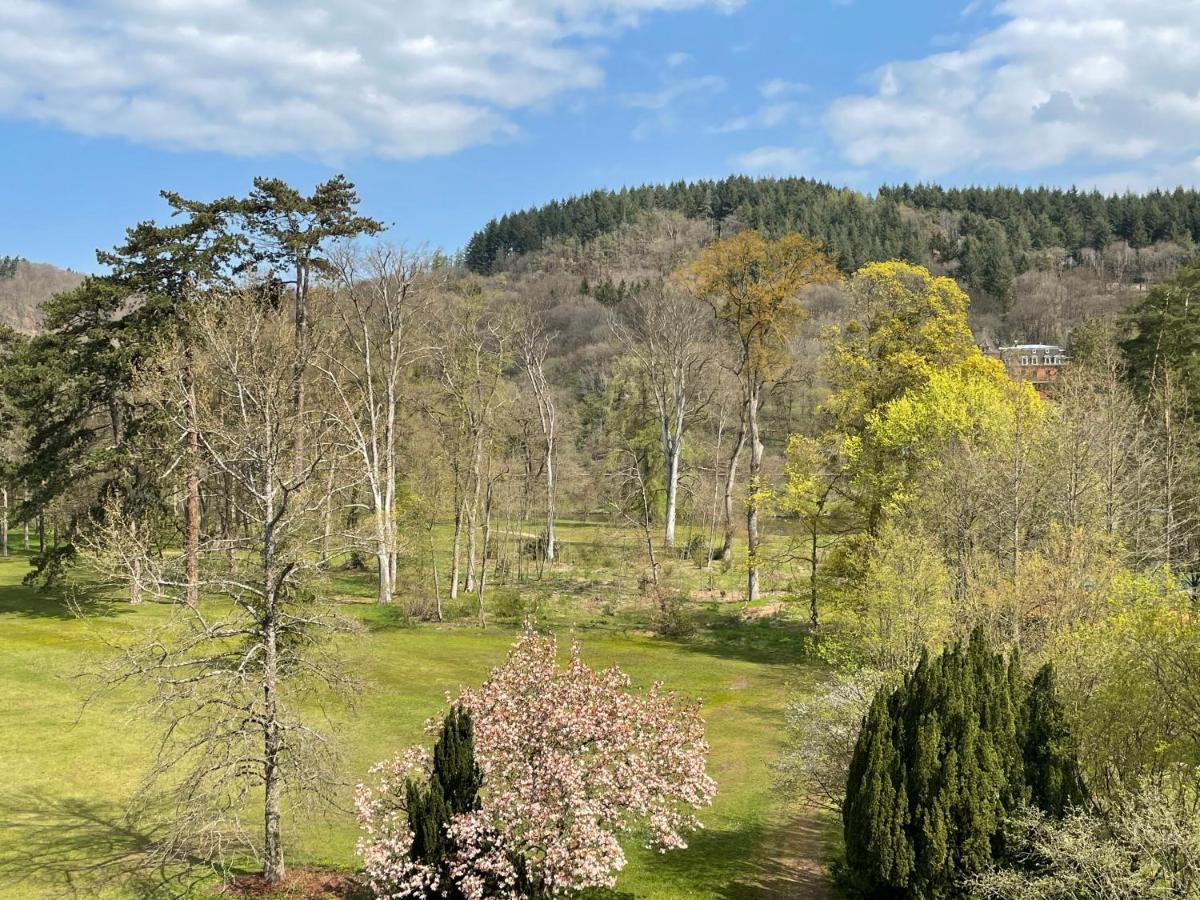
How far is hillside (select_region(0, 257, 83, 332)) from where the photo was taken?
276 feet

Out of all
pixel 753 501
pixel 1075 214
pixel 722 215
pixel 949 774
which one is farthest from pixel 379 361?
pixel 1075 214

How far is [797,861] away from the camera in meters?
18.2

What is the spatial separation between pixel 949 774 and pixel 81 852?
17.0 metres

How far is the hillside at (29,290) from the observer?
276 ft

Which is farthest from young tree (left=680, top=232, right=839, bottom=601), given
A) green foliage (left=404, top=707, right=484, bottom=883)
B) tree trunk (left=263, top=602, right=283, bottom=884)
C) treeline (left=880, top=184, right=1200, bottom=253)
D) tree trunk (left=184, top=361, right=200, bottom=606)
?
treeline (left=880, top=184, right=1200, bottom=253)

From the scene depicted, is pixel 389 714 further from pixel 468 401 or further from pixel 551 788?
pixel 468 401

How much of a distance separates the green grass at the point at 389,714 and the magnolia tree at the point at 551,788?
3.57 meters

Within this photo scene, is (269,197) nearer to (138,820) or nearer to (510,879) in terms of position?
(138,820)

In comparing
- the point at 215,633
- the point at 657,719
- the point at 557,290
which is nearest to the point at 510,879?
the point at 657,719

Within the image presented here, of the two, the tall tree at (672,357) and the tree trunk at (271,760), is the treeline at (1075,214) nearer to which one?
the tall tree at (672,357)

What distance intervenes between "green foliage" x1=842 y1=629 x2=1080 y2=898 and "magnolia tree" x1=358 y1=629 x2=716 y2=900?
10.4ft

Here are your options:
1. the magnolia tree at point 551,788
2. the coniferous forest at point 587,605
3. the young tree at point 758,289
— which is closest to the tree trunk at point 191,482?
the coniferous forest at point 587,605

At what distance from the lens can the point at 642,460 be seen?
60250 millimetres

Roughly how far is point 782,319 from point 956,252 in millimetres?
118655
